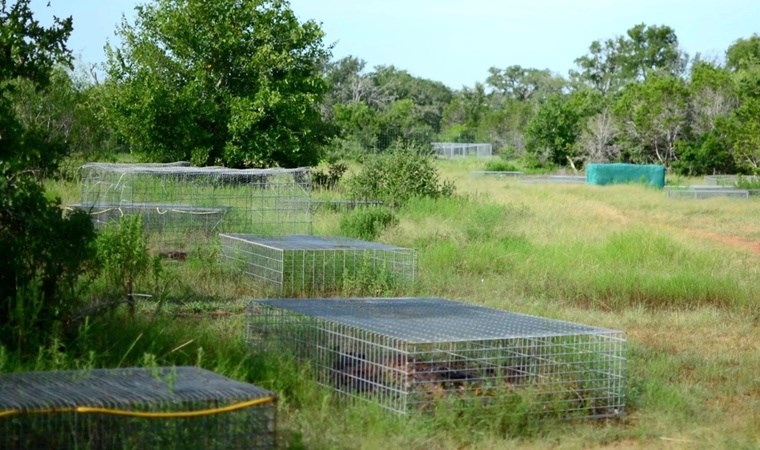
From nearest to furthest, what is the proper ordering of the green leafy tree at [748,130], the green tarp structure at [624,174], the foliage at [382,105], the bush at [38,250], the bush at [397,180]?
the bush at [38,250]
the bush at [397,180]
the green leafy tree at [748,130]
the green tarp structure at [624,174]
the foliage at [382,105]

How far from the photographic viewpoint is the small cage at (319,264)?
466 inches

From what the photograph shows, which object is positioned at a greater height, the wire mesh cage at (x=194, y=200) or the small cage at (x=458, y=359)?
the wire mesh cage at (x=194, y=200)

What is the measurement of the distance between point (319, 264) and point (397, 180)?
31.4ft

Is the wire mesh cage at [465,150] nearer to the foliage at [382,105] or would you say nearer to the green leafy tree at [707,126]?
the foliage at [382,105]

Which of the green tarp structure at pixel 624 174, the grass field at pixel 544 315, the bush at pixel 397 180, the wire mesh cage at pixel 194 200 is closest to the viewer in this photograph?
the grass field at pixel 544 315

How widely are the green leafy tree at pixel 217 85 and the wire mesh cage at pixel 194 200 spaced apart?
6203mm

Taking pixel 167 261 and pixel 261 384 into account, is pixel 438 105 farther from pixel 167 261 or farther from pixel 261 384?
pixel 261 384

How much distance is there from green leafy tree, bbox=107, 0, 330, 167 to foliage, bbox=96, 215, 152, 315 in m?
13.8

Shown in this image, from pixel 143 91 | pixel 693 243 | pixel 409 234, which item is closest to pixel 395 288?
pixel 409 234

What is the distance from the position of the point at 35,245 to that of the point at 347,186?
15.6 m

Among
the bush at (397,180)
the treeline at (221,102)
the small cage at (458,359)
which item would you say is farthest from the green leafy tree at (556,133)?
the small cage at (458,359)

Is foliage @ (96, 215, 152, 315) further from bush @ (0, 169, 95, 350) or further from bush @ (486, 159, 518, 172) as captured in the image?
bush @ (486, 159, 518, 172)

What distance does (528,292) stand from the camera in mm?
12391

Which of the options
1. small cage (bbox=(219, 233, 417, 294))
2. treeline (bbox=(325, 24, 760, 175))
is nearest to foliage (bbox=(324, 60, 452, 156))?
treeline (bbox=(325, 24, 760, 175))
